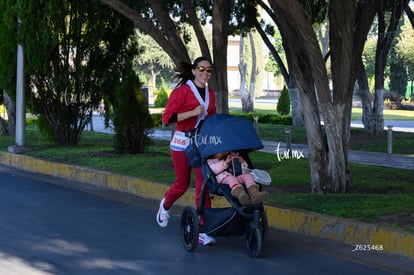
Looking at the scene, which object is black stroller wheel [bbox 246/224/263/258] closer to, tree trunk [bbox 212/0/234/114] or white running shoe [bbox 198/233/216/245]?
white running shoe [bbox 198/233/216/245]

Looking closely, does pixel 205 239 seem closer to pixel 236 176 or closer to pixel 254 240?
pixel 254 240

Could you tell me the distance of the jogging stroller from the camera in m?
8.24

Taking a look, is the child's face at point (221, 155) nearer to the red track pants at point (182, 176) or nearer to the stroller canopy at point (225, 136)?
the stroller canopy at point (225, 136)

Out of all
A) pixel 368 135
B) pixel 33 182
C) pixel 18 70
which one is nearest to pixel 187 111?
pixel 33 182

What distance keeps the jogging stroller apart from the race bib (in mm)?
239

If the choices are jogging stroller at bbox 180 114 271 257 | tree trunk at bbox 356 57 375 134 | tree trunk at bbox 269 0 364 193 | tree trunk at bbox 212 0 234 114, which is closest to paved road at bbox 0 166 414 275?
jogging stroller at bbox 180 114 271 257

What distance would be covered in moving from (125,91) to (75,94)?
2.37 meters

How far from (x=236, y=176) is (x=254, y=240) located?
24.2 inches

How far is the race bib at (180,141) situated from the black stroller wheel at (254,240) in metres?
1.10

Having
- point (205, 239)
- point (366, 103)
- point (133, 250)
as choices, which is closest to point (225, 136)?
point (205, 239)

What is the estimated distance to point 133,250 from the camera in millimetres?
8742

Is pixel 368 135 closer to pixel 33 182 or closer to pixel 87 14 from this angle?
pixel 87 14

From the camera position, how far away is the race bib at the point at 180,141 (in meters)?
8.86

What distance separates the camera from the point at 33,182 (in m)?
14.9
